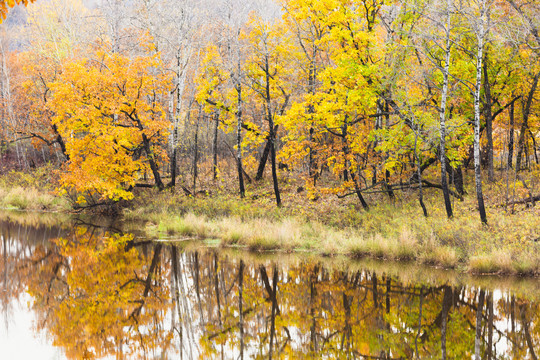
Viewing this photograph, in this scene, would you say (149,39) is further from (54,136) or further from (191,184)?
(54,136)

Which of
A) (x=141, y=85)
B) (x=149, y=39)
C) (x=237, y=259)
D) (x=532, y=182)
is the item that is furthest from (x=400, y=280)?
(x=149, y=39)

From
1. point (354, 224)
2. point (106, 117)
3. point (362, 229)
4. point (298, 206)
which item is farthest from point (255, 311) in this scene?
point (106, 117)

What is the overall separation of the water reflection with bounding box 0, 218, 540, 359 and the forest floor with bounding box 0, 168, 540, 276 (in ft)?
6.87

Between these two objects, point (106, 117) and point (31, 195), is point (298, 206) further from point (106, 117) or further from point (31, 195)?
point (31, 195)

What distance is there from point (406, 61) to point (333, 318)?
38.7 ft

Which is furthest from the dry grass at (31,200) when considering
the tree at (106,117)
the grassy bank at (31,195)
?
the tree at (106,117)

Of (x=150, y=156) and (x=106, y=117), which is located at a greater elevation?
(x=106, y=117)

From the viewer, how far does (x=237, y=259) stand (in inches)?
569

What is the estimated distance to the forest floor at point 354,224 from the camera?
13172mm

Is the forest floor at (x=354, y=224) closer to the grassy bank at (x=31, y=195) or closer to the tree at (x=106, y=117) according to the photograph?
the grassy bank at (x=31, y=195)

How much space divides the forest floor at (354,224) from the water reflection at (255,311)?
82.5 inches

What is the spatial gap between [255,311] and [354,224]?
9.31 meters

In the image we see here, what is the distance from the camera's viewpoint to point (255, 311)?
30.7 feet

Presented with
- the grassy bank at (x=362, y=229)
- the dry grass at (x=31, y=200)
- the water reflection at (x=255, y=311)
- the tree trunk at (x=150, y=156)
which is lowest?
the water reflection at (x=255, y=311)
